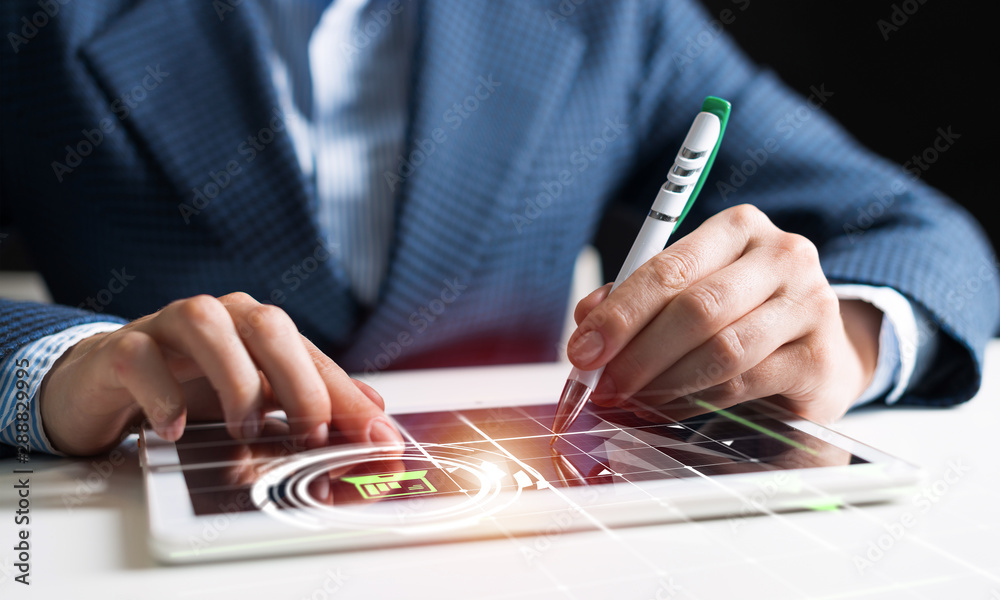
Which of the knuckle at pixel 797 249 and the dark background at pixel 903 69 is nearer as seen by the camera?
A: the knuckle at pixel 797 249

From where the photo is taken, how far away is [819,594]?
27 centimetres

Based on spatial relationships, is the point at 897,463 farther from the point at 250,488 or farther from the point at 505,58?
the point at 505,58

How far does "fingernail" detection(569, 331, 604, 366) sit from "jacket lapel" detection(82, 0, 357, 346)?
332 mm

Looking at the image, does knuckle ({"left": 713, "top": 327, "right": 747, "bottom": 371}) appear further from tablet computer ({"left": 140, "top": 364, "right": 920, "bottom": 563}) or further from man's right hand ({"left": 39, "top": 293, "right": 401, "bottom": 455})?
man's right hand ({"left": 39, "top": 293, "right": 401, "bottom": 455})

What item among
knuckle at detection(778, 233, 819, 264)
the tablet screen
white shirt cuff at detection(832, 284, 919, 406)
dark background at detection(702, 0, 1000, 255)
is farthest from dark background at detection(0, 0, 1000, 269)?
the tablet screen

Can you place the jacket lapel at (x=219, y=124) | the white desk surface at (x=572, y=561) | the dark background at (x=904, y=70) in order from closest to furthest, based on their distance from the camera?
the white desk surface at (x=572, y=561), the jacket lapel at (x=219, y=124), the dark background at (x=904, y=70)

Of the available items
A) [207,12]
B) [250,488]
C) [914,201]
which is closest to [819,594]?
[250,488]

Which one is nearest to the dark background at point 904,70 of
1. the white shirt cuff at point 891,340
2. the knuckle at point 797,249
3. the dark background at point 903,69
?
the dark background at point 903,69

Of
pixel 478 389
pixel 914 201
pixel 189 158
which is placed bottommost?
pixel 478 389

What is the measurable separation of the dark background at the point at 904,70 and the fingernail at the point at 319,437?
42.2 inches

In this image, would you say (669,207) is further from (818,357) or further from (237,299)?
(237,299)

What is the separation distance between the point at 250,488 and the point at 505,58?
21.6 inches

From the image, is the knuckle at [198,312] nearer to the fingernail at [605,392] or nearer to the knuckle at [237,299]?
the knuckle at [237,299]

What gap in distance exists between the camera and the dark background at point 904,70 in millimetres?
1138
